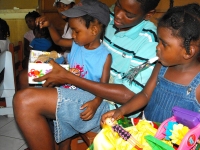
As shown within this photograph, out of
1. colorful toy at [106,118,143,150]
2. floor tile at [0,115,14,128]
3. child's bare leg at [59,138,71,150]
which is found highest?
colorful toy at [106,118,143,150]

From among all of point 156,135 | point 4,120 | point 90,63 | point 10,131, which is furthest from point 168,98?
point 4,120

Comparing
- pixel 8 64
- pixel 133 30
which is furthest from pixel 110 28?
pixel 8 64

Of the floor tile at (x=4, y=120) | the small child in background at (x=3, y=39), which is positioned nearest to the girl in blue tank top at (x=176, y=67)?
the floor tile at (x=4, y=120)

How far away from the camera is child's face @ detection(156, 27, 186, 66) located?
1.06 metres

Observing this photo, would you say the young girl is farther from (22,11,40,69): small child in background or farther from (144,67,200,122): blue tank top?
(22,11,40,69): small child in background

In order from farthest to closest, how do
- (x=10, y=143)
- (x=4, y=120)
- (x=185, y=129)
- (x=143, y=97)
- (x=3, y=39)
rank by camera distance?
1. (x=3, y=39)
2. (x=4, y=120)
3. (x=10, y=143)
4. (x=143, y=97)
5. (x=185, y=129)

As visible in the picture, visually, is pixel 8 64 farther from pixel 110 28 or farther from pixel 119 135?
pixel 119 135

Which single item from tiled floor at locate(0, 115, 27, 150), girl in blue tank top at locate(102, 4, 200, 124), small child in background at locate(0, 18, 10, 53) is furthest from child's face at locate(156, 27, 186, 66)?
small child in background at locate(0, 18, 10, 53)

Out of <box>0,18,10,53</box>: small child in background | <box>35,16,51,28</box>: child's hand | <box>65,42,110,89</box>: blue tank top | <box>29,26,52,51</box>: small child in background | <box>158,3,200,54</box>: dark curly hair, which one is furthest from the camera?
<box>29,26,52,51</box>: small child in background

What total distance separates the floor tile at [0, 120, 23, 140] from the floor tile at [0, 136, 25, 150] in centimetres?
5

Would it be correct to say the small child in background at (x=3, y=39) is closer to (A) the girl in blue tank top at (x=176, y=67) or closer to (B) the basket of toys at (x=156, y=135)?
(A) the girl in blue tank top at (x=176, y=67)

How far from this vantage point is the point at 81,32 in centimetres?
141

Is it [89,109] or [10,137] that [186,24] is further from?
[10,137]

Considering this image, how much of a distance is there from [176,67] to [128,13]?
369mm
